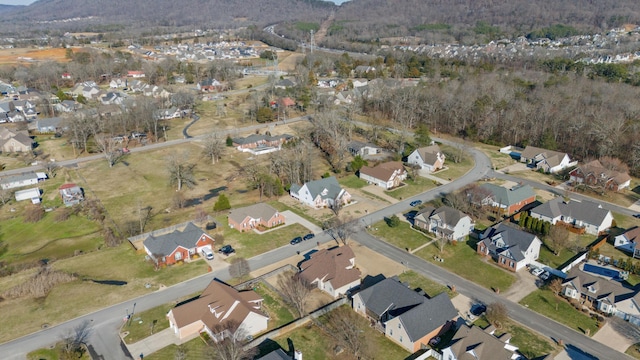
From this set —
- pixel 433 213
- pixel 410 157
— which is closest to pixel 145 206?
pixel 433 213

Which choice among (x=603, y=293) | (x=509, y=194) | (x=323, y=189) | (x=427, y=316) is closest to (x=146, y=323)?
(x=427, y=316)

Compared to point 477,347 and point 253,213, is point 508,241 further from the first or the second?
point 253,213

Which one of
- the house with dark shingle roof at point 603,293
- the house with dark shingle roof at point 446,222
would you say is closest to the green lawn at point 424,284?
the house with dark shingle roof at point 446,222

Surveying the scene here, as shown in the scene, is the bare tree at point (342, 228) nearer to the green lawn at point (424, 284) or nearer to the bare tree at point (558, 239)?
the green lawn at point (424, 284)

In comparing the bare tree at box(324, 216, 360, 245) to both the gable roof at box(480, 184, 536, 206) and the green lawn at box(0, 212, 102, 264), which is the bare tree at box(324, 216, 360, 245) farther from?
the green lawn at box(0, 212, 102, 264)

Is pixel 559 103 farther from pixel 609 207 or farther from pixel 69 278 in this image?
pixel 69 278
